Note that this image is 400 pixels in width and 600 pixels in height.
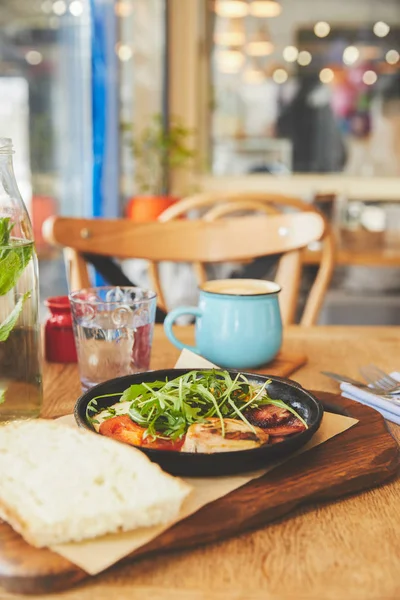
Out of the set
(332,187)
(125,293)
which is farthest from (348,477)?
(332,187)

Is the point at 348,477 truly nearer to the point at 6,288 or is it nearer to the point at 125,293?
the point at 6,288

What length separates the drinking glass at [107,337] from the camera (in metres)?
0.86

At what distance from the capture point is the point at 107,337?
861 mm

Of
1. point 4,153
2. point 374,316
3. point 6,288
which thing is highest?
point 4,153

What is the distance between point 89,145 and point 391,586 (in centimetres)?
318

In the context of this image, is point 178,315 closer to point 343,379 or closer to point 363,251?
point 343,379

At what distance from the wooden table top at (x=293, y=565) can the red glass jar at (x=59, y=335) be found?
543mm

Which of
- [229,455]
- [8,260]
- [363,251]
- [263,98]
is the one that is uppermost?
[263,98]

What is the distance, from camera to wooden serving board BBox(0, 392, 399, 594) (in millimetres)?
452

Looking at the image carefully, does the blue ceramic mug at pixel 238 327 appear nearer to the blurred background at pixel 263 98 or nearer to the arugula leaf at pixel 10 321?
the arugula leaf at pixel 10 321

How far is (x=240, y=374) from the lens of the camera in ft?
2.50

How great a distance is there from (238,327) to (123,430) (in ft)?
1.09

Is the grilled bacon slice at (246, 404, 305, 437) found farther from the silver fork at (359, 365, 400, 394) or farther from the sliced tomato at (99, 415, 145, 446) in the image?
the silver fork at (359, 365, 400, 394)

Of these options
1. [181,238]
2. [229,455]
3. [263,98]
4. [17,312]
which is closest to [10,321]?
[17,312]
